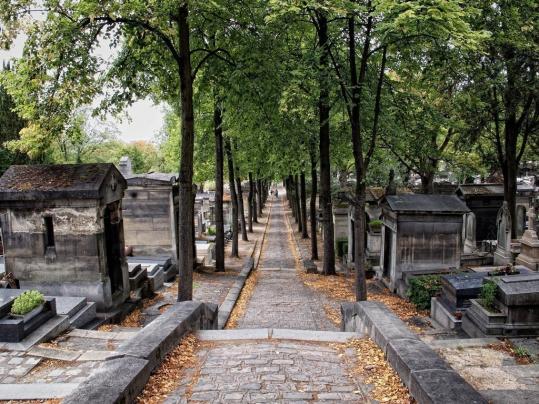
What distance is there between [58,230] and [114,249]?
1632mm

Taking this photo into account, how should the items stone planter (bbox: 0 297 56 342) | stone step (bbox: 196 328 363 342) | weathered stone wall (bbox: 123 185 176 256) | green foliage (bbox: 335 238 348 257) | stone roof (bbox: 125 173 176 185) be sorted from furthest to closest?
green foliage (bbox: 335 238 348 257), weathered stone wall (bbox: 123 185 176 256), stone roof (bbox: 125 173 176 185), stone planter (bbox: 0 297 56 342), stone step (bbox: 196 328 363 342)

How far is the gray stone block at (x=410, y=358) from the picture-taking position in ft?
16.3

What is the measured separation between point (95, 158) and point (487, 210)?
4331 cm

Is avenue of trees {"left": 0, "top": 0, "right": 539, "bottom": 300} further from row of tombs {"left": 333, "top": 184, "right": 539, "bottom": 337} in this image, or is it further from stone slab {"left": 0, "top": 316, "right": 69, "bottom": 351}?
stone slab {"left": 0, "top": 316, "right": 69, "bottom": 351}

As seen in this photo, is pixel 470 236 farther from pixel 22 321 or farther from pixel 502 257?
pixel 22 321

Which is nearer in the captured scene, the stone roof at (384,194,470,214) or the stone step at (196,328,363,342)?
the stone step at (196,328,363,342)

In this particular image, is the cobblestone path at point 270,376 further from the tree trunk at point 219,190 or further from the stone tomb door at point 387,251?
the tree trunk at point 219,190

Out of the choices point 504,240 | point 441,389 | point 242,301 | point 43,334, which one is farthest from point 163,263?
point 441,389

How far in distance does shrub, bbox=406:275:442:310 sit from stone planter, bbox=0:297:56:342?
8657 millimetres

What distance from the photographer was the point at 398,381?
5285mm

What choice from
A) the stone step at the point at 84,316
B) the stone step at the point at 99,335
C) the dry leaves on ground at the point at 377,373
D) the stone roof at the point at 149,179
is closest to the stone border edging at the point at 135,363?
the stone step at the point at 99,335

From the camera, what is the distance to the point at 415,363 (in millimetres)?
5082

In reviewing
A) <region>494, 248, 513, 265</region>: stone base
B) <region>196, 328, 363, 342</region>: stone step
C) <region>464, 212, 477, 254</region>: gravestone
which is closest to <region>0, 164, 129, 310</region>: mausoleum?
<region>196, 328, 363, 342</region>: stone step

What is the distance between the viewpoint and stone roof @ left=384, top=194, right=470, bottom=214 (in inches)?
535
